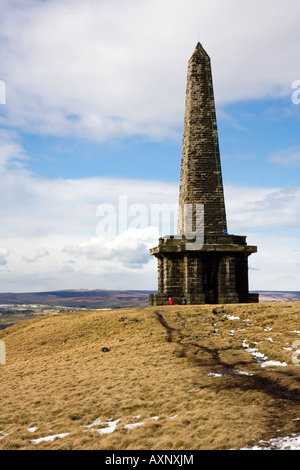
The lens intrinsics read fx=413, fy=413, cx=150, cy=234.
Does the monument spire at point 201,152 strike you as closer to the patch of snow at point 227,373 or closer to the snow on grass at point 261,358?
the snow on grass at point 261,358

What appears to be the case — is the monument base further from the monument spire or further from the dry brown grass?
the dry brown grass

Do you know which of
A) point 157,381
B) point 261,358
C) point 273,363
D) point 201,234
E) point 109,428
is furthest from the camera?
point 201,234

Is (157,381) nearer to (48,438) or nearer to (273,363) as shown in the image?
(48,438)

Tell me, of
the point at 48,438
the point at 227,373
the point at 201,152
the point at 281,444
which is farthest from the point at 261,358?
the point at 201,152

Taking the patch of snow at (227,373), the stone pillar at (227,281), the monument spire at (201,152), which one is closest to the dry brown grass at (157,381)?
the patch of snow at (227,373)

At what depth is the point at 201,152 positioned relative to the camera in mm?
29641

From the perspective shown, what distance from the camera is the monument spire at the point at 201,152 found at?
29000 mm

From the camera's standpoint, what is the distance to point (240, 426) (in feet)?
28.5

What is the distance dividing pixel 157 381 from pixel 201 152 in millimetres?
20234

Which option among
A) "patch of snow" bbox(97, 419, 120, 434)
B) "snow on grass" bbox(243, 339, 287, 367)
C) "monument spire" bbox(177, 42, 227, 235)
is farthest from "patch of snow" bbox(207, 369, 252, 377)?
"monument spire" bbox(177, 42, 227, 235)

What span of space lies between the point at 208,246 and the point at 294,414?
18.6 metres

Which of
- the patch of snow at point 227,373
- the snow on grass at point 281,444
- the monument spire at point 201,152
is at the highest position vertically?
the monument spire at point 201,152
